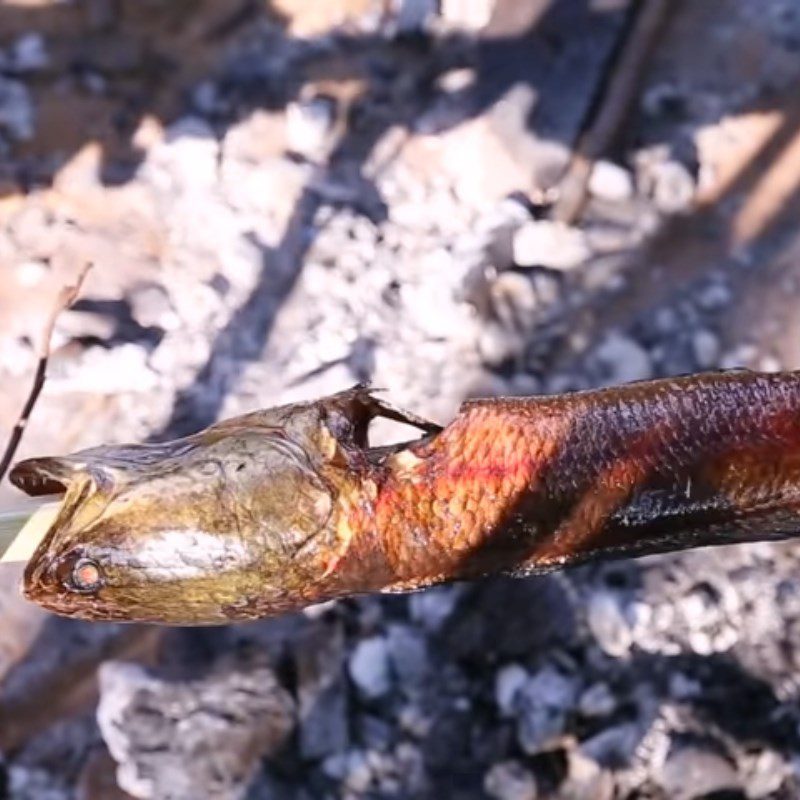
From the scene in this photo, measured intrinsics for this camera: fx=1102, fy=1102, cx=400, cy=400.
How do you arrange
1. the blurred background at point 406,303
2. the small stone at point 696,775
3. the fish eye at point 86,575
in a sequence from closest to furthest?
the fish eye at point 86,575 < the small stone at point 696,775 < the blurred background at point 406,303

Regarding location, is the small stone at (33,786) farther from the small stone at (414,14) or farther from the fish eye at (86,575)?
the small stone at (414,14)

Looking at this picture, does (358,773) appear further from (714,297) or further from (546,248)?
(714,297)

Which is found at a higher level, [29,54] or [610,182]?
[29,54]

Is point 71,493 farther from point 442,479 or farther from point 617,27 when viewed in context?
point 617,27

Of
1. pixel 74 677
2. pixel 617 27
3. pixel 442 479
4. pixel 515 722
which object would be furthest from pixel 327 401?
pixel 617 27

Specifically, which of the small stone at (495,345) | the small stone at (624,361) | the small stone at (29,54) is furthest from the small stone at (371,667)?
the small stone at (29,54)

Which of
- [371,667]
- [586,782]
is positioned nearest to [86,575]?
[371,667]

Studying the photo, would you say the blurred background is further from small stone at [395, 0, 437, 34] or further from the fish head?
the fish head
